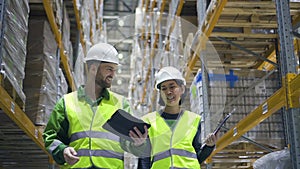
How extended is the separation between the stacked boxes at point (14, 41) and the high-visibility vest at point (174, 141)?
4.76ft

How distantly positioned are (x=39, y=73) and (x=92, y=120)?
2572 mm

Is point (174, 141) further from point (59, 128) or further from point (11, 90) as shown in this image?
point (11, 90)

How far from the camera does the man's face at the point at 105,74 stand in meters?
3.15

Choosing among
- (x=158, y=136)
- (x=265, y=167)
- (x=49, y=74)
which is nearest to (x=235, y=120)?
(x=265, y=167)

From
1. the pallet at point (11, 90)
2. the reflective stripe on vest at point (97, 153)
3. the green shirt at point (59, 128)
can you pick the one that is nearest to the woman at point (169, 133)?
the reflective stripe on vest at point (97, 153)

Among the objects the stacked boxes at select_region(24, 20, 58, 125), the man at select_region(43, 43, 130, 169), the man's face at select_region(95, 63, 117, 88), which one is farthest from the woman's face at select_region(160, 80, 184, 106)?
the stacked boxes at select_region(24, 20, 58, 125)

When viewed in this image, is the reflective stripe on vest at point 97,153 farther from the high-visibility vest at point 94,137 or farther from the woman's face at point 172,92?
the woman's face at point 172,92

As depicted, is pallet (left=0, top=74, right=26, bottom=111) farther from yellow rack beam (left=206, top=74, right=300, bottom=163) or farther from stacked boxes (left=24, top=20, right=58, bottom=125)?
yellow rack beam (left=206, top=74, right=300, bottom=163)

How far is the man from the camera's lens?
3168mm

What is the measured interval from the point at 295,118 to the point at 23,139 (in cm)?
303

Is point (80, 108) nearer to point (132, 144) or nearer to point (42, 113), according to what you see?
point (132, 144)

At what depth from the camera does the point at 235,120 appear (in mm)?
6312

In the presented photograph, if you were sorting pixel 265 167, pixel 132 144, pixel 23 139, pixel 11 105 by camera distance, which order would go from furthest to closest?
pixel 23 139 → pixel 265 167 → pixel 11 105 → pixel 132 144

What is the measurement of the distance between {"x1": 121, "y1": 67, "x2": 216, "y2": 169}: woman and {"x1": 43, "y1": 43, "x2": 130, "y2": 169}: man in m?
0.16
